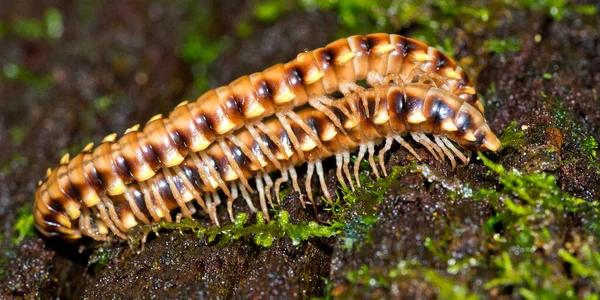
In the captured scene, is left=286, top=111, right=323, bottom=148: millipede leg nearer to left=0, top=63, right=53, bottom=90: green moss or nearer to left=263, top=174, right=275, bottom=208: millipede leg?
left=263, top=174, right=275, bottom=208: millipede leg

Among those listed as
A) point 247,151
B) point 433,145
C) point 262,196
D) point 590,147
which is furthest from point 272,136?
point 590,147

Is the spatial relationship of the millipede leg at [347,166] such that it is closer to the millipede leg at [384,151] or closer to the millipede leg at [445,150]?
the millipede leg at [384,151]

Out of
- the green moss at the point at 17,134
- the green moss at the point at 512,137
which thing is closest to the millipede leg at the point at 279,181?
the green moss at the point at 512,137

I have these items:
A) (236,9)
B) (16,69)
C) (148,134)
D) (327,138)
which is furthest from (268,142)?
(16,69)

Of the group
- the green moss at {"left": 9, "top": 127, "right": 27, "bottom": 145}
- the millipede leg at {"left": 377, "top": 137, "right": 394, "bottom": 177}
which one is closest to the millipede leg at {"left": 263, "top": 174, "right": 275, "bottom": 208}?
the millipede leg at {"left": 377, "top": 137, "right": 394, "bottom": 177}

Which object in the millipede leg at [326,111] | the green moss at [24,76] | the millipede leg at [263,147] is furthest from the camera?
the green moss at [24,76]

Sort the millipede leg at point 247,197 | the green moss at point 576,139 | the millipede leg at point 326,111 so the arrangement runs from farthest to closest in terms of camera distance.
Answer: the millipede leg at point 247,197
the green moss at point 576,139
the millipede leg at point 326,111
